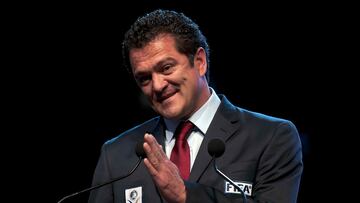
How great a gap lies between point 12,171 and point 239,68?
1496 millimetres

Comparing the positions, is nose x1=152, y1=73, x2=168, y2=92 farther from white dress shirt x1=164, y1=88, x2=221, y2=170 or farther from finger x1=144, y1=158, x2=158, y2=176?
finger x1=144, y1=158, x2=158, y2=176

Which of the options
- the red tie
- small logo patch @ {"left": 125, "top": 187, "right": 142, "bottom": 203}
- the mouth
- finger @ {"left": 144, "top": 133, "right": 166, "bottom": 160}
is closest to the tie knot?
the red tie

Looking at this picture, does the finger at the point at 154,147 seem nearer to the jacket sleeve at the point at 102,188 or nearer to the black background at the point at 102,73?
the jacket sleeve at the point at 102,188

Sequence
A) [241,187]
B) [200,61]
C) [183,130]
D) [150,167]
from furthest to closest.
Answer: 1. [200,61]
2. [183,130]
3. [241,187]
4. [150,167]

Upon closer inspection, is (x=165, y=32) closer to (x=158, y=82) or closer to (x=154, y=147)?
(x=158, y=82)

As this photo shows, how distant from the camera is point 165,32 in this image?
7.93 ft

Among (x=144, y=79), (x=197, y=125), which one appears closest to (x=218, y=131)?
(x=197, y=125)

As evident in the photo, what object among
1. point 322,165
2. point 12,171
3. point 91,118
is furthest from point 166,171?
point 12,171

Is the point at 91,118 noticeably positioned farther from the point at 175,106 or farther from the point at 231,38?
the point at 175,106

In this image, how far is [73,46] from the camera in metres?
3.66

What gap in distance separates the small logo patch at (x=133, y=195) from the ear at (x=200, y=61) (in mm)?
532

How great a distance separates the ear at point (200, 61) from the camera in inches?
97.9

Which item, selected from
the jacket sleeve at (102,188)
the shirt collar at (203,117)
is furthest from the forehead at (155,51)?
the jacket sleeve at (102,188)

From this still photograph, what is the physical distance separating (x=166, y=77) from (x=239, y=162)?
419mm
